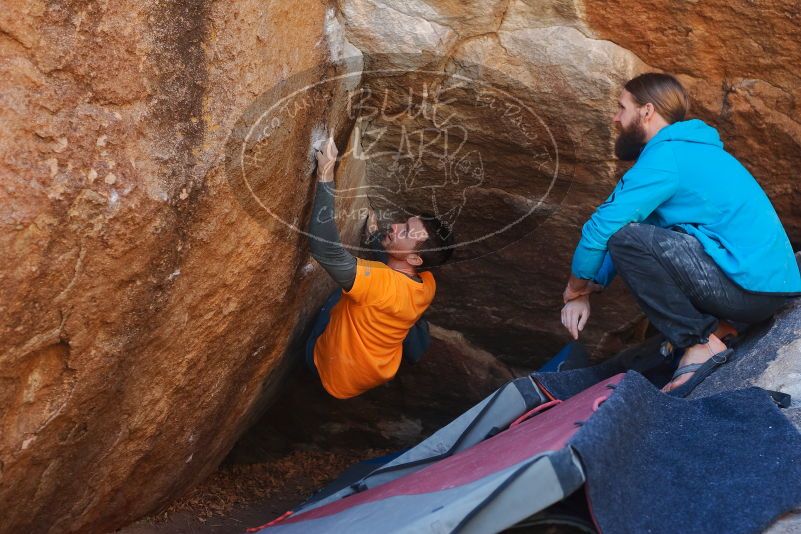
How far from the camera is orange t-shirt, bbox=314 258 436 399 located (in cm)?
364

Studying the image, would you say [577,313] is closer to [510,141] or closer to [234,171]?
[510,141]

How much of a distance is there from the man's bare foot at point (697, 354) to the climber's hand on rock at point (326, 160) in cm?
142

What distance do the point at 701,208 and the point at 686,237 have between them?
0.42 ft

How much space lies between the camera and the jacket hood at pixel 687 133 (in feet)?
10.9

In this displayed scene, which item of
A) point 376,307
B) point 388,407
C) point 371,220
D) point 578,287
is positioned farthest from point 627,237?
point 388,407

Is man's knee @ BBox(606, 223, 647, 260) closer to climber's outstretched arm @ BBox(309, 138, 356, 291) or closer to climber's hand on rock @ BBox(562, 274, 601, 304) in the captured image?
climber's hand on rock @ BBox(562, 274, 601, 304)

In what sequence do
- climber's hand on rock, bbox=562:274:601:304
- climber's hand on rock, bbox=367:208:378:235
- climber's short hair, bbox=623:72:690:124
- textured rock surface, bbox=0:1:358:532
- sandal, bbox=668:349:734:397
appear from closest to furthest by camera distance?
textured rock surface, bbox=0:1:358:532 < sandal, bbox=668:349:734:397 < climber's short hair, bbox=623:72:690:124 < climber's hand on rock, bbox=562:274:601:304 < climber's hand on rock, bbox=367:208:378:235

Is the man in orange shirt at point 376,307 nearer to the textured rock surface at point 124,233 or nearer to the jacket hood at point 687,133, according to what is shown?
the textured rock surface at point 124,233

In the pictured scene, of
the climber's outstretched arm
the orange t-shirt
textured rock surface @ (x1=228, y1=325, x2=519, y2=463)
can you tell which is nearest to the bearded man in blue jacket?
the orange t-shirt

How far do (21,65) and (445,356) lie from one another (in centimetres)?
290

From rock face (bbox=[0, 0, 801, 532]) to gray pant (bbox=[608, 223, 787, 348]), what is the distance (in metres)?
0.65

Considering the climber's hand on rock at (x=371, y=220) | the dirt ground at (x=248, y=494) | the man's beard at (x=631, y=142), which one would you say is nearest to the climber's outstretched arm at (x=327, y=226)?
the climber's hand on rock at (x=371, y=220)

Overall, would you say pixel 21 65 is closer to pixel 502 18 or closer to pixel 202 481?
pixel 502 18

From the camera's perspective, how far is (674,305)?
3.25 metres
